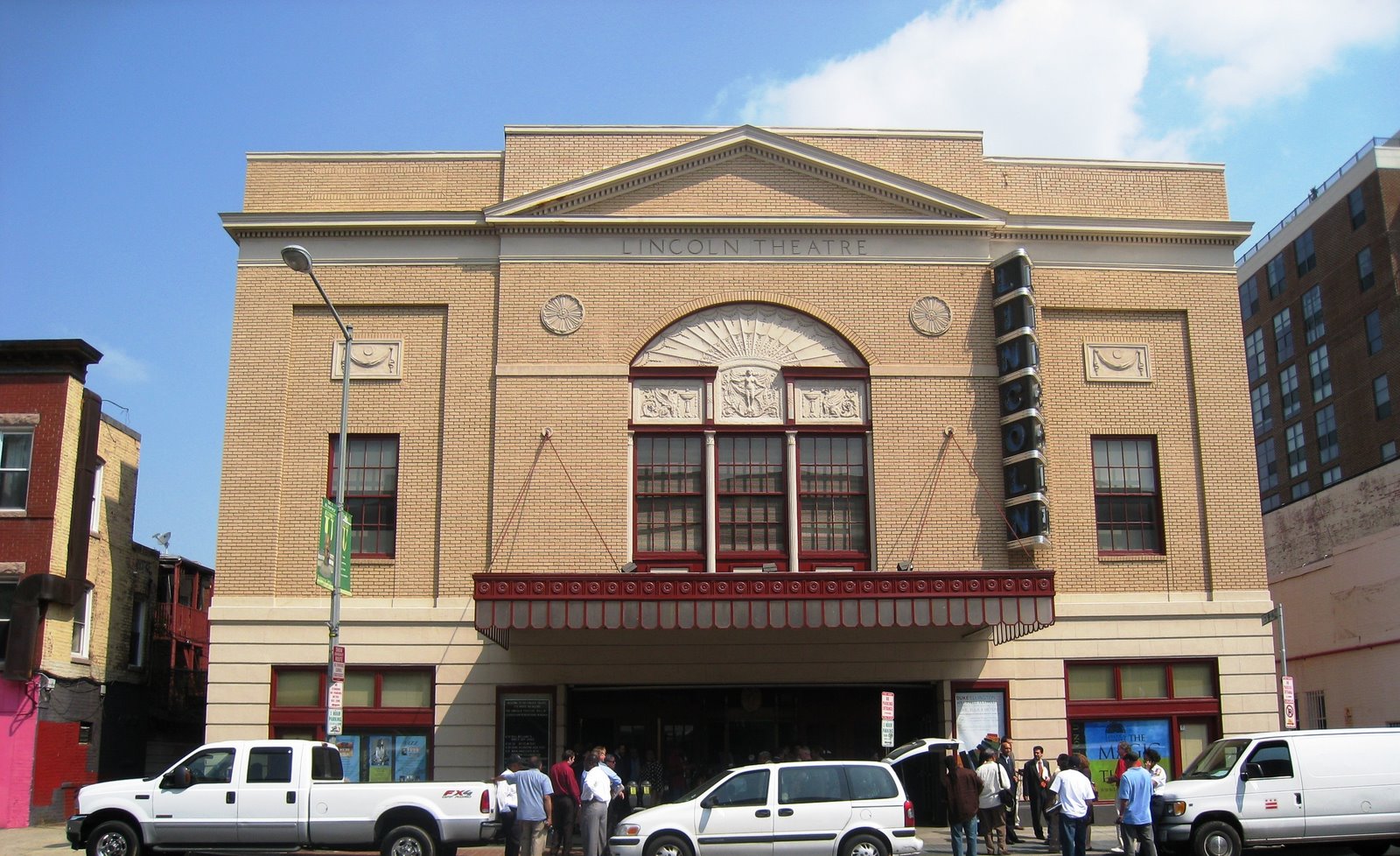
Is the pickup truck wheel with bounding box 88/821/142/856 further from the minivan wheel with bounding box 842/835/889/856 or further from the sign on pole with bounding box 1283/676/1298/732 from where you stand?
the sign on pole with bounding box 1283/676/1298/732

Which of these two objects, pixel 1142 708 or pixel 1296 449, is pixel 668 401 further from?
pixel 1296 449

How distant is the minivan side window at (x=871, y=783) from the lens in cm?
1778

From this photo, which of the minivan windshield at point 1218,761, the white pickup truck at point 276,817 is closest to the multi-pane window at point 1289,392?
the minivan windshield at point 1218,761

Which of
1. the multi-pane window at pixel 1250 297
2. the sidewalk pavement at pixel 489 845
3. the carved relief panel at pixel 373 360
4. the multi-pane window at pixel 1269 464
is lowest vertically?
the sidewalk pavement at pixel 489 845

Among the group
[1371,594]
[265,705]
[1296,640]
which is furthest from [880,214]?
[1296,640]

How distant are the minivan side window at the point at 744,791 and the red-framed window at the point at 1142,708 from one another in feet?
31.5

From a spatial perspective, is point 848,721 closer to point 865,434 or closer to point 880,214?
point 865,434

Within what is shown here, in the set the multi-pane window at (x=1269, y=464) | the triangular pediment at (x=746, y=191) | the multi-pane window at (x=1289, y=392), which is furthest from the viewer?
the multi-pane window at (x=1269, y=464)

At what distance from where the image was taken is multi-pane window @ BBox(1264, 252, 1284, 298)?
68.1 metres

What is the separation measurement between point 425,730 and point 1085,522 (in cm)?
1365

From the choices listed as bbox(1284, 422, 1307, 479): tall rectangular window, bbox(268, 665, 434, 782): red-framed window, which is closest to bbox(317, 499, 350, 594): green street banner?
bbox(268, 665, 434, 782): red-framed window

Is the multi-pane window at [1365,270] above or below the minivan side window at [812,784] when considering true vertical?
above

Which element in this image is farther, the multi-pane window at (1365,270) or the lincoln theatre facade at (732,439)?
the multi-pane window at (1365,270)

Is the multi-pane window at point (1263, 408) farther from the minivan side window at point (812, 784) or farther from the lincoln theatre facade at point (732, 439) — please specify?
the minivan side window at point (812, 784)
